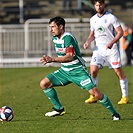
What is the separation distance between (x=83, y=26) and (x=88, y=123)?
18.2 m

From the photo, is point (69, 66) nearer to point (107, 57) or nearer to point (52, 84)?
point (52, 84)

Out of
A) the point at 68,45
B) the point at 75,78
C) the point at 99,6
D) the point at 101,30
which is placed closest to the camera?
the point at 68,45

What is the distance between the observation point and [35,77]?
69.9 feet

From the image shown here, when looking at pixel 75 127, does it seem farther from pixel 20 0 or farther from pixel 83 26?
pixel 20 0

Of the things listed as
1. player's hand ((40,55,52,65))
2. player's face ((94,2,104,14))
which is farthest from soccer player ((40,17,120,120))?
player's face ((94,2,104,14))

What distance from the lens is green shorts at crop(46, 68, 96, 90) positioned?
981 centimetres

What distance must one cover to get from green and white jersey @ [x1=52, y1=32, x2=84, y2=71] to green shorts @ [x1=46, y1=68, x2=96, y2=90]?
0.09 m

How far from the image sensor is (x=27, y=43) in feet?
91.7

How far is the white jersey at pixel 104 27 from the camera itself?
1252 cm

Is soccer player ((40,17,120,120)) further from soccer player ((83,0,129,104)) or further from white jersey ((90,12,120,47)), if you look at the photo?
white jersey ((90,12,120,47))

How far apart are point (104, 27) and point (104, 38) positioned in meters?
0.28

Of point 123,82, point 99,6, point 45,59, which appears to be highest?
point 99,6

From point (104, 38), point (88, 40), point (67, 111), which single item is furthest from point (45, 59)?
point (104, 38)

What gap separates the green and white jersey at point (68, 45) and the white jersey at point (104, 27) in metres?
2.61
